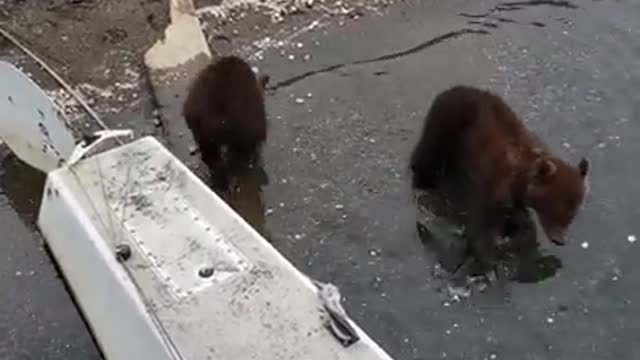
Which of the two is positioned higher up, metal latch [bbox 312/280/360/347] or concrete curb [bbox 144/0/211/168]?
metal latch [bbox 312/280/360/347]

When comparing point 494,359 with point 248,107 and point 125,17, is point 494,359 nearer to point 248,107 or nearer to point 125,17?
point 248,107

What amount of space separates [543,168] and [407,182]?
2.73 feet

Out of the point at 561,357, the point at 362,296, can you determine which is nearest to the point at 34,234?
the point at 362,296

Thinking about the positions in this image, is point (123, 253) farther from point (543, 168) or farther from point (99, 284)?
point (543, 168)

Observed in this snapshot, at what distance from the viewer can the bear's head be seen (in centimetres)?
461

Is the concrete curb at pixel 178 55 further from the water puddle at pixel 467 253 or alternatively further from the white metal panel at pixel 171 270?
the water puddle at pixel 467 253

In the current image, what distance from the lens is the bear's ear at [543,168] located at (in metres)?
4.57

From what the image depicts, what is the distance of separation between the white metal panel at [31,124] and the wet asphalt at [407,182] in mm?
145

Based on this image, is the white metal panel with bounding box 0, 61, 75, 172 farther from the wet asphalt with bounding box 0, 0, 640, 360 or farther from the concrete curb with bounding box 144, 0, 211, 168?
the concrete curb with bounding box 144, 0, 211, 168

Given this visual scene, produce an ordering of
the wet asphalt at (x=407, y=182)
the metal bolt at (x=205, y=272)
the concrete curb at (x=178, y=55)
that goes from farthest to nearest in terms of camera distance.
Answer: the concrete curb at (x=178, y=55) < the wet asphalt at (x=407, y=182) < the metal bolt at (x=205, y=272)

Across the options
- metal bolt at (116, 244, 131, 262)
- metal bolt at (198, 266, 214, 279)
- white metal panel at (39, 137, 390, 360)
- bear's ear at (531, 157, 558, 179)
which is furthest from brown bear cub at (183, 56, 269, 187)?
bear's ear at (531, 157, 558, 179)

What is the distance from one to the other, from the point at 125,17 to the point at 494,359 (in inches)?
125

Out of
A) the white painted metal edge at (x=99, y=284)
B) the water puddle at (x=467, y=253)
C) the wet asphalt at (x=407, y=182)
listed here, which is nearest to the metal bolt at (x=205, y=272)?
the white painted metal edge at (x=99, y=284)

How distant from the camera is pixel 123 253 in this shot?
163 inches
